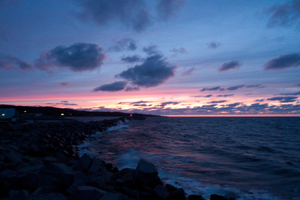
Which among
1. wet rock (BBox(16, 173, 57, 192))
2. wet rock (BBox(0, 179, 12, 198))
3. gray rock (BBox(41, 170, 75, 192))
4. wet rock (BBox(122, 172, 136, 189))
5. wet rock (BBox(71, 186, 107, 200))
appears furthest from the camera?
wet rock (BBox(122, 172, 136, 189))

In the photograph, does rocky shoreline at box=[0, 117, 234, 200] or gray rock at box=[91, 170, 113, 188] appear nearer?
A: rocky shoreline at box=[0, 117, 234, 200]

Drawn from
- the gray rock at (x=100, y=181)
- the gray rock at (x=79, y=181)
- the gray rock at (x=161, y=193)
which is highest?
the gray rock at (x=79, y=181)

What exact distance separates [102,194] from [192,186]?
150 inches

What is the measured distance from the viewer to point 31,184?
14.5 feet

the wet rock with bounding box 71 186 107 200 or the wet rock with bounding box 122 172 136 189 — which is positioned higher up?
the wet rock with bounding box 71 186 107 200

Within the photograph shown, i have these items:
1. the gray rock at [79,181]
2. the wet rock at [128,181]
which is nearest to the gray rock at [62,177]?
the gray rock at [79,181]

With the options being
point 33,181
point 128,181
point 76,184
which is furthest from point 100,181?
point 33,181

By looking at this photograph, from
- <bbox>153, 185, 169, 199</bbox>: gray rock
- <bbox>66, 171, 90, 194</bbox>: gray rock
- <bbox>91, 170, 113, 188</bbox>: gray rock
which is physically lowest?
<bbox>153, 185, 169, 199</bbox>: gray rock

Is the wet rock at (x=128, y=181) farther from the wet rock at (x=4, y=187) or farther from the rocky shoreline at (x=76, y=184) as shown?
the wet rock at (x=4, y=187)

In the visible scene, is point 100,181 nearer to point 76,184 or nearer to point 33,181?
point 76,184

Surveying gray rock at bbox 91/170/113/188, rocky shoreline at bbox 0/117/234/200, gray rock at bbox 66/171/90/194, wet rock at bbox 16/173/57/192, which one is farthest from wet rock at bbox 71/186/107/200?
wet rock at bbox 16/173/57/192

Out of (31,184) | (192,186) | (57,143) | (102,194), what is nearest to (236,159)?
(192,186)

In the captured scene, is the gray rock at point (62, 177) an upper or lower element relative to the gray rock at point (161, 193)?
upper

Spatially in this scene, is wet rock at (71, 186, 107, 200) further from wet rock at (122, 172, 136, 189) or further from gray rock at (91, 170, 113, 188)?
wet rock at (122, 172, 136, 189)
